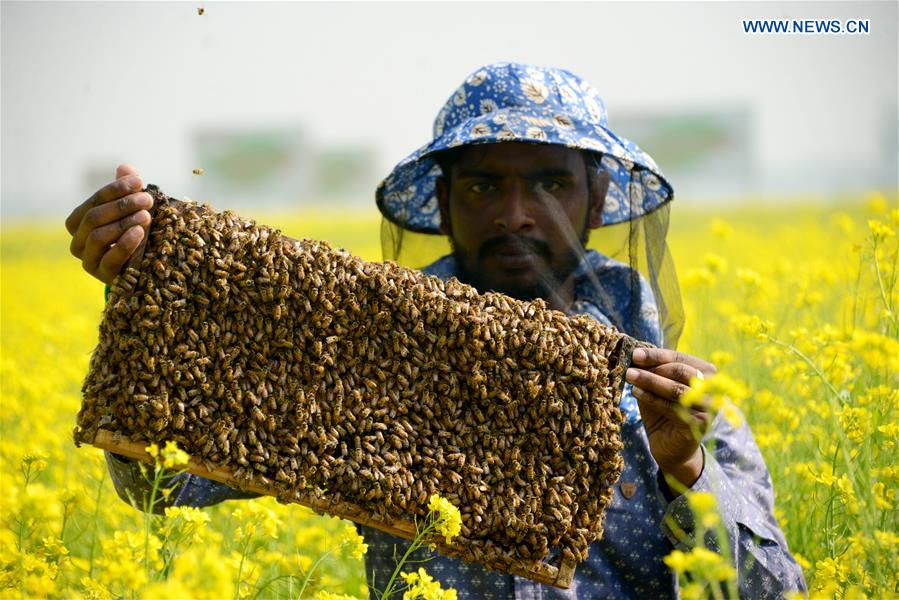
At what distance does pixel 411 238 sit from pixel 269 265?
200 cm

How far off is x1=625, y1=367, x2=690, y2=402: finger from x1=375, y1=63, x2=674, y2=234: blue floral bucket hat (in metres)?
1.20

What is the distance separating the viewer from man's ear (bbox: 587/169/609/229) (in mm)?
4152

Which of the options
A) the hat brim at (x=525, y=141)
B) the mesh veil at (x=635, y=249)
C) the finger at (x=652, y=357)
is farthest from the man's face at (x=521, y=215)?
the finger at (x=652, y=357)

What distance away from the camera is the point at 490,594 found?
3631 millimetres

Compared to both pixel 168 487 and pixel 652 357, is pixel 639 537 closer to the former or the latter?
pixel 652 357

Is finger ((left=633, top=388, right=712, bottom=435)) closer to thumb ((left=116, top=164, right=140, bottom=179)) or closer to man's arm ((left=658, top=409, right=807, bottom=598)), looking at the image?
man's arm ((left=658, top=409, right=807, bottom=598))

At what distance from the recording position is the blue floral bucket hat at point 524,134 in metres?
3.81

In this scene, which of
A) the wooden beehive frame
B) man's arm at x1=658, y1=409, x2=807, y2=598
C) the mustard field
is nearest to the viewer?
the mustard field

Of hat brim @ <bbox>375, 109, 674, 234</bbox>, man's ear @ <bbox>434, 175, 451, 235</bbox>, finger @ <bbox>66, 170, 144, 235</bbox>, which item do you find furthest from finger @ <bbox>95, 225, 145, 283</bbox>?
man's ear @ <bbox>434, 175, 451, 235</bbox>

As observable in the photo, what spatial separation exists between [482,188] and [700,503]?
2191mm

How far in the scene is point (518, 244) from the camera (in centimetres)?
386

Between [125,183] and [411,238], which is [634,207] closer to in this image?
[411,238]

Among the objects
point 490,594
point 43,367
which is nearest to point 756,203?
point 43,367

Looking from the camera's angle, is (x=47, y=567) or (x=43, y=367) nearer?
(x=47, y=567)
